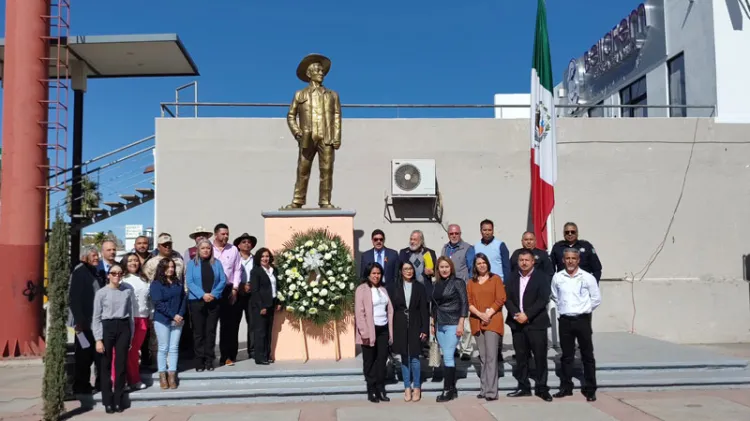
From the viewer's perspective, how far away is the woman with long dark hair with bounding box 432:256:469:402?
248 inches

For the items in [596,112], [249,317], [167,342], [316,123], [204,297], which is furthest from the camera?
[596,112]

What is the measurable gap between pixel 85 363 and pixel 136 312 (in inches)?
28.1

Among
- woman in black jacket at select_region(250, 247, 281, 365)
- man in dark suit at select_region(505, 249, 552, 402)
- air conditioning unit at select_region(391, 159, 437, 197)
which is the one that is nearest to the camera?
man in dark suit at select_region(505, 249, 552, 402)

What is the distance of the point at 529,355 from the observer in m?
6.58

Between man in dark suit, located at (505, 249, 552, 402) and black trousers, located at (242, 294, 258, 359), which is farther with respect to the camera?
black trousers, located at (242, 294, 258, 359)

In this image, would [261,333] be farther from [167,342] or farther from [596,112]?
[596,112]

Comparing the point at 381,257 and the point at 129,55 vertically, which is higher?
the point at 129,55

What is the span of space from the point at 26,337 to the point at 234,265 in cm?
453

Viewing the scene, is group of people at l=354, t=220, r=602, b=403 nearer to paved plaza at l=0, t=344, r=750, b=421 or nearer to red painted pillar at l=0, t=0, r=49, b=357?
paved plaza at l=0, t=344, r=750, b=421

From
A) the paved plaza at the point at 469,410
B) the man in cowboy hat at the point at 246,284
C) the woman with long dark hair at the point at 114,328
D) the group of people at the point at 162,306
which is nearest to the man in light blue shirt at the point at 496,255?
the paved plaza at the point at 469,410

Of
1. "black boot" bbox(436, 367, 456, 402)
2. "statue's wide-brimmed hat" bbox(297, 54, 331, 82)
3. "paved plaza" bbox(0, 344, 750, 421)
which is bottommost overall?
"paved plaza" bbox(0, 344, 750, 421)

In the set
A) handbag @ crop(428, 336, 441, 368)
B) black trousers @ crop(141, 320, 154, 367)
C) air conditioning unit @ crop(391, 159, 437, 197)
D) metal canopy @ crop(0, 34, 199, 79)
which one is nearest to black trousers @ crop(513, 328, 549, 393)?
handbag @ crop(428, 336, 441, 368)

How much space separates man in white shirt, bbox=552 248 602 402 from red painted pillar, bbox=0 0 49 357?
26.2 ft

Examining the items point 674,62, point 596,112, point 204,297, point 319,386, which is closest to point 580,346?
point 319,386
